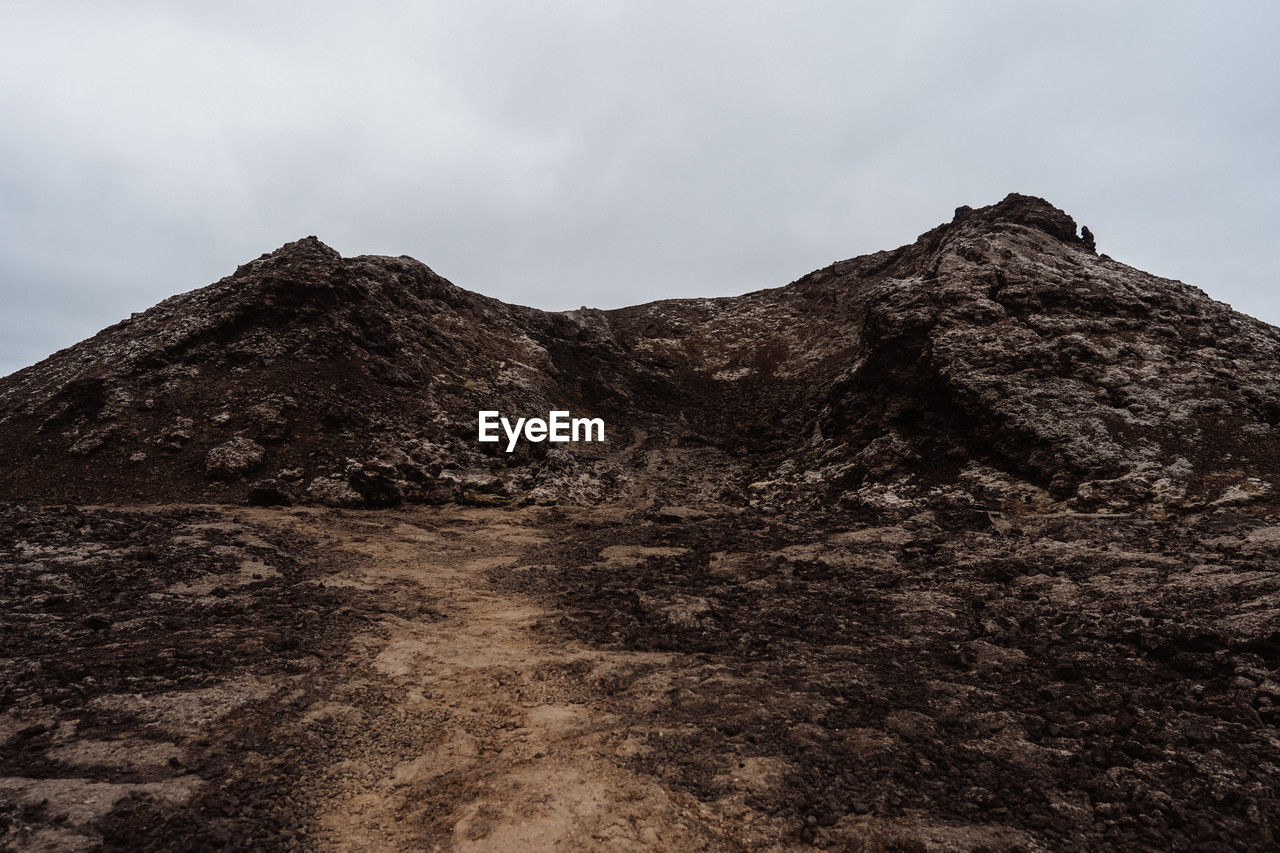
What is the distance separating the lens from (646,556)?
10.2m

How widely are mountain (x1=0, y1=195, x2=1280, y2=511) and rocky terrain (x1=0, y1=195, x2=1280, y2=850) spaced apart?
0.38 ft

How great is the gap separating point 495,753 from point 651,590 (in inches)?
163

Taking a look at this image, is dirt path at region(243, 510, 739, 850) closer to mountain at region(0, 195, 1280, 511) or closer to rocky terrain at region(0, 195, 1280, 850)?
rocky terrain at region(0, 195, 1280, 850)

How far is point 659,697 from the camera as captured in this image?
5125 millimetres

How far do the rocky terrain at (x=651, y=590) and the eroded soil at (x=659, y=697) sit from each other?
35 mm

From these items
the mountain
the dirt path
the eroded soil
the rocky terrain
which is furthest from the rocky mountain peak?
the dirt path

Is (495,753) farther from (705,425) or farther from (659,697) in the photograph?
(705,425)

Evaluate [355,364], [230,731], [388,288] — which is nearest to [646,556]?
[230,731]

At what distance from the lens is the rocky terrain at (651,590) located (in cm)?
359

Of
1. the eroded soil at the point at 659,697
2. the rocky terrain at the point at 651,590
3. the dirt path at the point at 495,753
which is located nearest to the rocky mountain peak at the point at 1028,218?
the rocky terrain at the point at 651,590

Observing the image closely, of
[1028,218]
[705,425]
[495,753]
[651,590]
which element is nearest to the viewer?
[495,753]

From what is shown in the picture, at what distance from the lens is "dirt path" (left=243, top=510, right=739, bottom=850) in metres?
3.39

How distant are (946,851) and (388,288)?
2329 cm

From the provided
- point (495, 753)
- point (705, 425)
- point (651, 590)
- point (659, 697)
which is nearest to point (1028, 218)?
point (705, 425)
